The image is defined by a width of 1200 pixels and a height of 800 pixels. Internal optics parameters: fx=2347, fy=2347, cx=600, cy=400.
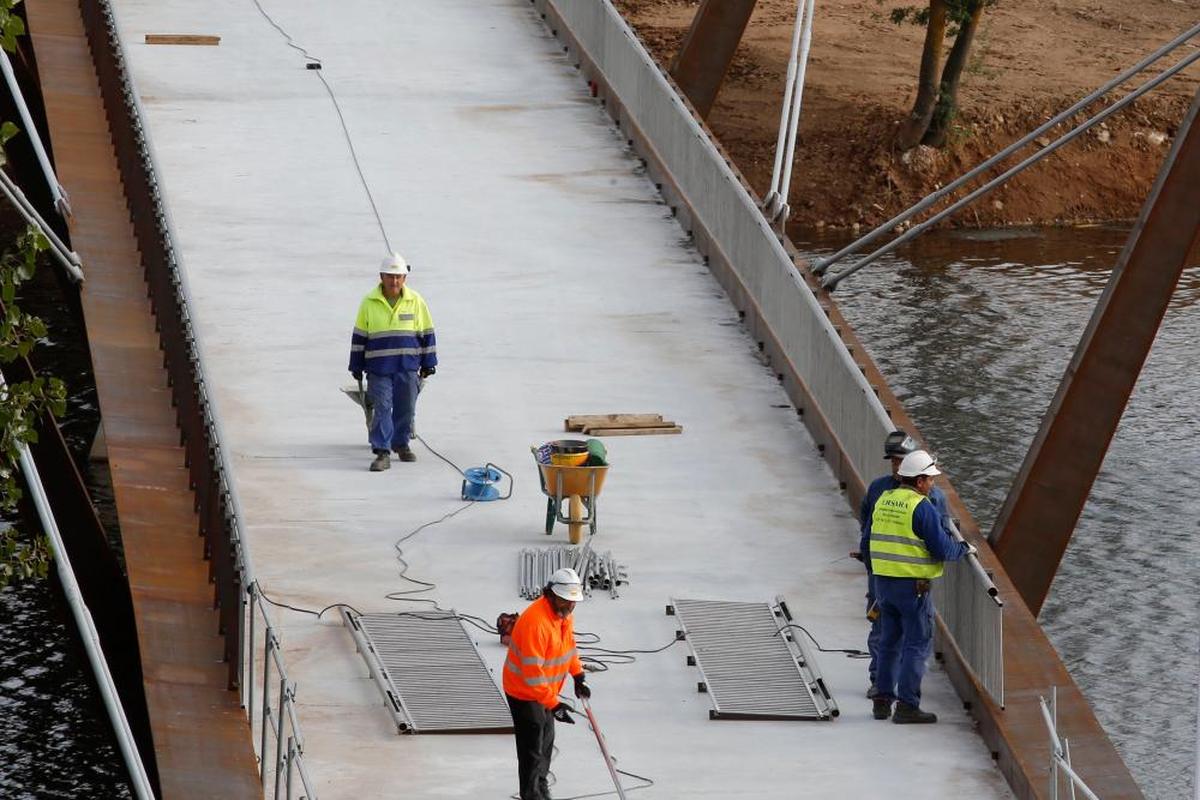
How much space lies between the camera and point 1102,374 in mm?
20609

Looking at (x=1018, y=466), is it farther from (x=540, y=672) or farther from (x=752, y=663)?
(x=540, y=672)

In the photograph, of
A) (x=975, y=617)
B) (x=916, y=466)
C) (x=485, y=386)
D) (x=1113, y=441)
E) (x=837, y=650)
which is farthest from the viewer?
(x=1113, y=441)

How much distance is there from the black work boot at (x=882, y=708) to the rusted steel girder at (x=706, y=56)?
19.1 m

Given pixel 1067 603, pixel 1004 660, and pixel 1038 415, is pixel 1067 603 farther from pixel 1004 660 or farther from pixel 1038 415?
pixel 1004 660

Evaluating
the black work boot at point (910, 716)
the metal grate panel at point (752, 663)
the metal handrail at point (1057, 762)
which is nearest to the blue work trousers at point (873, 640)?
the black work boot at point (910, 716)

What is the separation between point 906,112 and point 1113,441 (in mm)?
15637

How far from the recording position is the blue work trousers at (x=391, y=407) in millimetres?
19734

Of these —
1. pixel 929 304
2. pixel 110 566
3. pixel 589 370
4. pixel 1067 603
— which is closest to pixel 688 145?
pixel 589 370

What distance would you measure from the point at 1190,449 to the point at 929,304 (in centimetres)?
878

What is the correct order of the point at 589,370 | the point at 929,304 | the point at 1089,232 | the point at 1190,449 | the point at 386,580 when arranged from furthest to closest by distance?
the point at 1089,232, the point at 929,304, the point at 1190,449, the point at 589,370, the point at 386,580

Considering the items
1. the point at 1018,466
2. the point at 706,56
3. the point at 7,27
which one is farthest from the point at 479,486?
the point at 706,56

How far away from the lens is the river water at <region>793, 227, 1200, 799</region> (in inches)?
963

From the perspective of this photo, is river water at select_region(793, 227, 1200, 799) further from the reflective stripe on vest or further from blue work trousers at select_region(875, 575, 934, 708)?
the reflective stripe on vest

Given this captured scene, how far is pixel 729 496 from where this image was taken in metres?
20.0
